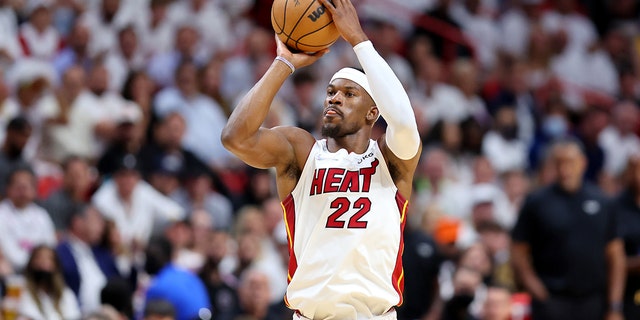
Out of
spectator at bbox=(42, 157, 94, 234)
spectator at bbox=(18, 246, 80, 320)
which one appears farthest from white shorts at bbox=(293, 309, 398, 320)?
spectator at bbox=(42, 157, 94, 234)

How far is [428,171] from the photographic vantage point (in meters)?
13.6

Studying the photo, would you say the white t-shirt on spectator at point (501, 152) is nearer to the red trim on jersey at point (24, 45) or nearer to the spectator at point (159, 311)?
the red trim on jersey at point (24, 45)

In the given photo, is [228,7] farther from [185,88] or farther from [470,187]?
[470,187]

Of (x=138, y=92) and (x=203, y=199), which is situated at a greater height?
(x=138, y=92)

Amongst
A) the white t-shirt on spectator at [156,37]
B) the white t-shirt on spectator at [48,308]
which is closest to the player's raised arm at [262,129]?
the white t-shirt on spectator at [48,308]

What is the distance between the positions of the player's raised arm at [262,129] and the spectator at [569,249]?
14.3ft

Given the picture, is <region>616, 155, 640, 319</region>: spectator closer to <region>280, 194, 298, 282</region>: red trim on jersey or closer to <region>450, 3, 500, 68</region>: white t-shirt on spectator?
<region>280, 194, 298, 282</region>: red trim on jersey

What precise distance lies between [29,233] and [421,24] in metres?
8.14

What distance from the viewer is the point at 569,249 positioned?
33.7ft

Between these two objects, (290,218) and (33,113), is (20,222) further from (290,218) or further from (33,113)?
(290,218)

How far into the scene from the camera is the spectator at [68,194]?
1127 centimetres

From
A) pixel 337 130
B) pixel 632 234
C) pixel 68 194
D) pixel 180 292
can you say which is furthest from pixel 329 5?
pixel 68 194

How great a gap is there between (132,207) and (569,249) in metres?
4.40

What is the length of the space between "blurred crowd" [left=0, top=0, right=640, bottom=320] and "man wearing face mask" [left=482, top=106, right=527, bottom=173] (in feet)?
0.09
